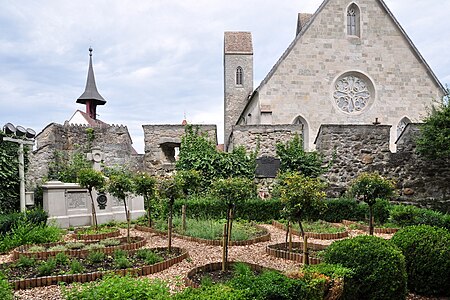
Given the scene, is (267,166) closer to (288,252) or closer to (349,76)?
(288,252)

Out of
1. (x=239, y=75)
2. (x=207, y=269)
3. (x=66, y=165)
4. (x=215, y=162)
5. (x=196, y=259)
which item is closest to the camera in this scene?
(x=207, y=269)

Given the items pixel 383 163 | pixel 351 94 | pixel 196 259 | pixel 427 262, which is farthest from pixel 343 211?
pixel 351 94

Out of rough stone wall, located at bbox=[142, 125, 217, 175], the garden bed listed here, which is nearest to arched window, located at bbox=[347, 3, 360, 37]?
rough stone wall, located at bbox=[142, 125, 217, 175]

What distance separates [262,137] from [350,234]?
6175mm

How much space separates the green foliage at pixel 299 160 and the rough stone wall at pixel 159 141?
3.14m

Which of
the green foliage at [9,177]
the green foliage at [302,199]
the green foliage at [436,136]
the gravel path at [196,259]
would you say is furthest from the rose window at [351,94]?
the green foliage at [9,177]

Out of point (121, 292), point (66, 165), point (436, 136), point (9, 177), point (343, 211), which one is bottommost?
point (343, 211)

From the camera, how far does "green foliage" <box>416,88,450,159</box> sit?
13266 millimetres

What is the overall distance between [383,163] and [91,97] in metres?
29.9

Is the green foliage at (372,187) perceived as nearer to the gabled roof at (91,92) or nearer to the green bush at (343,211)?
the green bush at (343,211)

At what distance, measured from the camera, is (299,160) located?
1460cm

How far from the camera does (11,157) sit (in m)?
11.0

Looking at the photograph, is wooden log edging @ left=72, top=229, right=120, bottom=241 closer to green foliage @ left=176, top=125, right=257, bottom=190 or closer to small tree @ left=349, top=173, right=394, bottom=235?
green foliage @ left=176, top=125, right=257, bottom=190

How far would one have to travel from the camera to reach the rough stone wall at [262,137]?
15461 mm
